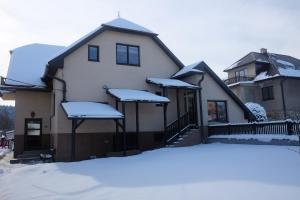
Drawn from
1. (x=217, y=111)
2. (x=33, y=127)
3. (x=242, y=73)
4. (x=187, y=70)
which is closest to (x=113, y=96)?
(x=187, y=70)

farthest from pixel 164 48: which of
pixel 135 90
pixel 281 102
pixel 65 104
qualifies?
pixel 281 102

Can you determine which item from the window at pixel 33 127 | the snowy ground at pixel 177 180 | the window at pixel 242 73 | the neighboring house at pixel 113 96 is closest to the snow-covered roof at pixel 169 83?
the neighboring house at pixel 113 96

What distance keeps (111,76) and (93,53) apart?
181cm

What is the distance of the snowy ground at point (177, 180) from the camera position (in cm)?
675

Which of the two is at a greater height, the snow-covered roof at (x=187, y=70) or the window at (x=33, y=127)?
the snow-covered roof at (x=187, y=70)

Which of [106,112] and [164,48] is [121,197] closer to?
[106,112]

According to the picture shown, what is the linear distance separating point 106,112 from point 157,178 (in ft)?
24.6

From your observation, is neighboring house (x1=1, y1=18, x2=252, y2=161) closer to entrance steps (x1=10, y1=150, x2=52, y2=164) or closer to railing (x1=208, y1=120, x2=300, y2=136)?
entrance steps (x1=10, y1=150, x2=52, y2=164)

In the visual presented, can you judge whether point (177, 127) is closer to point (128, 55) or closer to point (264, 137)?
point (128, 55)

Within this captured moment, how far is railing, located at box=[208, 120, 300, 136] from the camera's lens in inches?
537

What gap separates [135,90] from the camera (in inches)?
739

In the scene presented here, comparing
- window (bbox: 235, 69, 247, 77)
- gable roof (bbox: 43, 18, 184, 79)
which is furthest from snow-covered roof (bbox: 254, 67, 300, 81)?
gable roof (bbox: 43, 18, 184, 79)

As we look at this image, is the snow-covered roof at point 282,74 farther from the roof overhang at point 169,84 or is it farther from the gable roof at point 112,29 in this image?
the roof overhang at point 169,84

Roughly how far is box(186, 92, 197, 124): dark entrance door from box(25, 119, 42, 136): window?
10.5m
